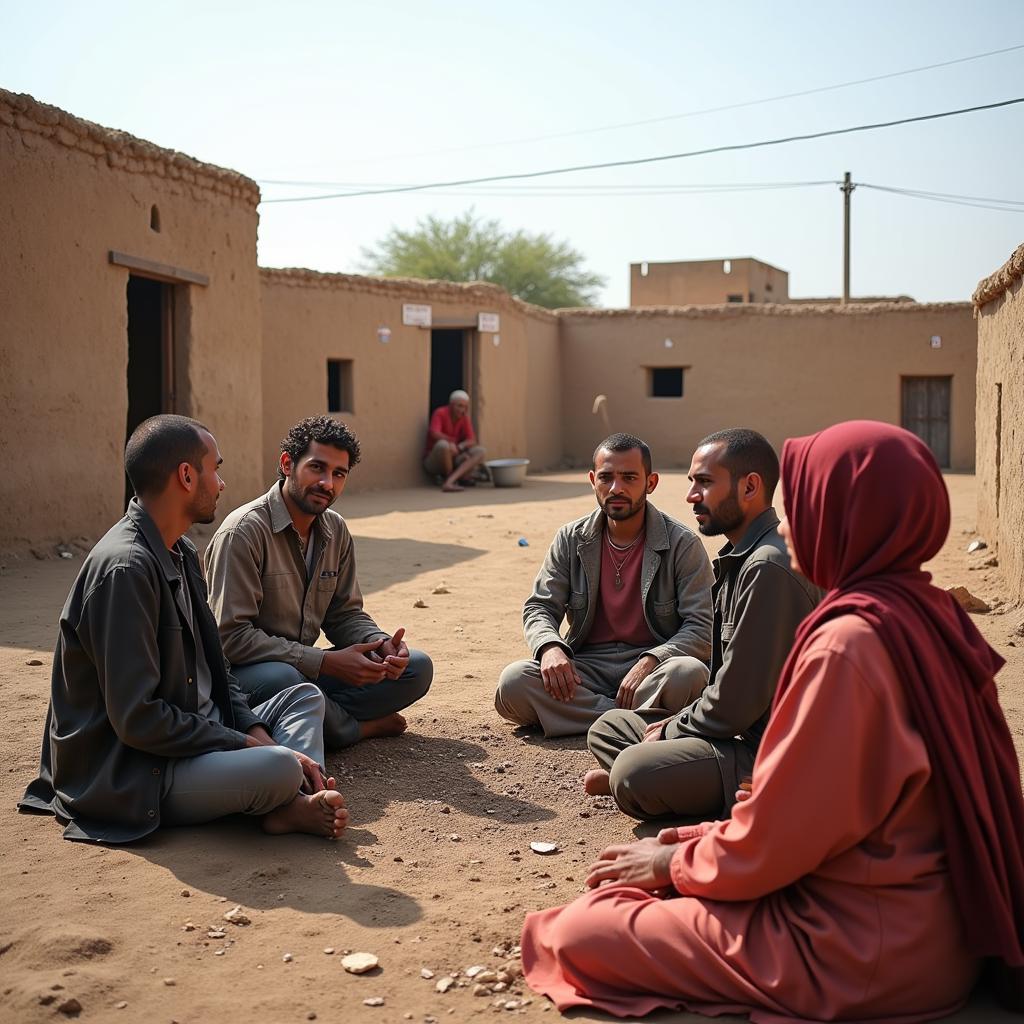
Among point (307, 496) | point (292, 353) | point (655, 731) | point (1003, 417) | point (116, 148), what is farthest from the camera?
point (292, 353)

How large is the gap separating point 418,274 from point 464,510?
2311cm

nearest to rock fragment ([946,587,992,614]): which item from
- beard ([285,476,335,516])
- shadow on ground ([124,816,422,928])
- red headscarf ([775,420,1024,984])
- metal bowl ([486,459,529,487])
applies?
beard ([285,476,335,516])

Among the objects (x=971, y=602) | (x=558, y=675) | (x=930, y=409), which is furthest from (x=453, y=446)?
(x=558, y=675)

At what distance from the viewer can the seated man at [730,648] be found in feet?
11.0

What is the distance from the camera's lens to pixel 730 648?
3418 mm

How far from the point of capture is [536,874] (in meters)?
3.43

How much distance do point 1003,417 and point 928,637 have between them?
277 inches

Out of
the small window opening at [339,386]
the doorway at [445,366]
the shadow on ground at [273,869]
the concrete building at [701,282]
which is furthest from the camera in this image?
the concrete building at [701,282]

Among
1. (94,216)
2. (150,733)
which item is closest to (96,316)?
(94,216)

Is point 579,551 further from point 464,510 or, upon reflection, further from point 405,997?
point 464,510

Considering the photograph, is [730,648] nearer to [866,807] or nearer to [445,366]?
[866,807]

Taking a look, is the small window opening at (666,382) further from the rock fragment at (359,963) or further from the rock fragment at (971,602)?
the rock fragment at (359,963)

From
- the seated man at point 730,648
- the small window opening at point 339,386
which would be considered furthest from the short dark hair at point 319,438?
the small window opening at point 339,386

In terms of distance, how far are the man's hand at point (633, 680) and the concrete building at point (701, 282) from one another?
→ 2452cm
